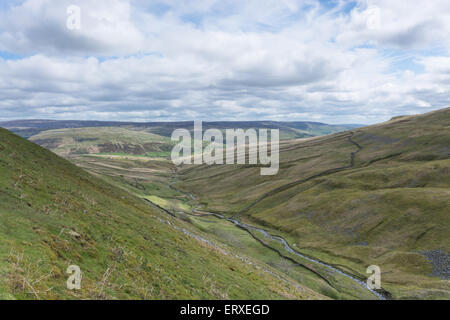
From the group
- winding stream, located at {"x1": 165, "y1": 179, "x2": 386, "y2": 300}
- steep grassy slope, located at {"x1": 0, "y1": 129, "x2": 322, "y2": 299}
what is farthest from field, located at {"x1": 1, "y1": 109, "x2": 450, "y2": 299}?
steep grassy slope, located at {"x1": 0, "y1": 129, "x2": 322, "y2": 299}

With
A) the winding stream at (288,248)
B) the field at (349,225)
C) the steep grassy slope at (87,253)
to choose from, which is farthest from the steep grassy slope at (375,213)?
the steep grassy slope at (87,253)

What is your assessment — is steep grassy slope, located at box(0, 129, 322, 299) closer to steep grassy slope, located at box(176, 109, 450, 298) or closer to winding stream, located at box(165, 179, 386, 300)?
winding stream, located at box(165, 179, 386, 300)

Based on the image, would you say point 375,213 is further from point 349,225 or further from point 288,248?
point 288,248

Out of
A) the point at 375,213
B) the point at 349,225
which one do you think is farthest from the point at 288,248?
the point at 375,213

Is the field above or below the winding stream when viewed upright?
above

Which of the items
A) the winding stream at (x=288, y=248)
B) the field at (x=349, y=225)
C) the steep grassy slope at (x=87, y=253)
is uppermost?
the steep grassy slope at (x=87, y=253)

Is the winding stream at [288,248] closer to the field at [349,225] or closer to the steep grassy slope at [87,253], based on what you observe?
the field at [349,225]
